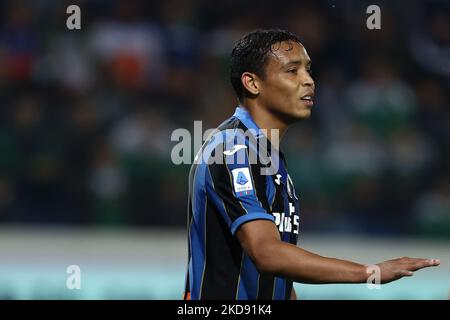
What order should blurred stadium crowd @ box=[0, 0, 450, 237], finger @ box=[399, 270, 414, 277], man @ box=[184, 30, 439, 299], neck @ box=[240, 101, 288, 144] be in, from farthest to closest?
blurred stadium crowd @ box=[0, 0, 450, 237] → neck @ box=[240, 101, 288, 144] → man @ box=[184, 30, 439, 299] → finger @ box=[399, 270, 414, 277]

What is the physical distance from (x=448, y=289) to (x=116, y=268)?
328cm

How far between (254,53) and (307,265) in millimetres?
1201

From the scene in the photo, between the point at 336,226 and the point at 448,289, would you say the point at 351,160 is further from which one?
the point at 448,289

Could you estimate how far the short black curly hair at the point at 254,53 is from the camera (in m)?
4.42

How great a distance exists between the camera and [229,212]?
3975 mm

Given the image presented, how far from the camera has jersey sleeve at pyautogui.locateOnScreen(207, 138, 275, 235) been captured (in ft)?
12.9

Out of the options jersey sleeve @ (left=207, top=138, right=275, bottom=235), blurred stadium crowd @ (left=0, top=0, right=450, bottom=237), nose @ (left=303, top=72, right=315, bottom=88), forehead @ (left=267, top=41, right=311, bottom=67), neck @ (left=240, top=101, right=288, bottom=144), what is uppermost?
blurred stadium crowd @ (left=0, top=0, right=450, bottom=237)

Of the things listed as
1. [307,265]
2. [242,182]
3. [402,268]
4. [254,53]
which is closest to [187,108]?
[254,53]

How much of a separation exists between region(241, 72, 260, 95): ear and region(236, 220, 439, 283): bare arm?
0.86 metres

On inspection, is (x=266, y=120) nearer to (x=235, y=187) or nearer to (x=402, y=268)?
(x=235, y=187)

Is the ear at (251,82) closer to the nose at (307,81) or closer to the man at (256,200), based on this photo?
the man at (256,200)

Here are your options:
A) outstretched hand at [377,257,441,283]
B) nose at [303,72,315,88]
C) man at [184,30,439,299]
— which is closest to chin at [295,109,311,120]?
man at [184,30,439,299]

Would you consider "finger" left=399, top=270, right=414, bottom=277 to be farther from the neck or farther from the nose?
the nose
